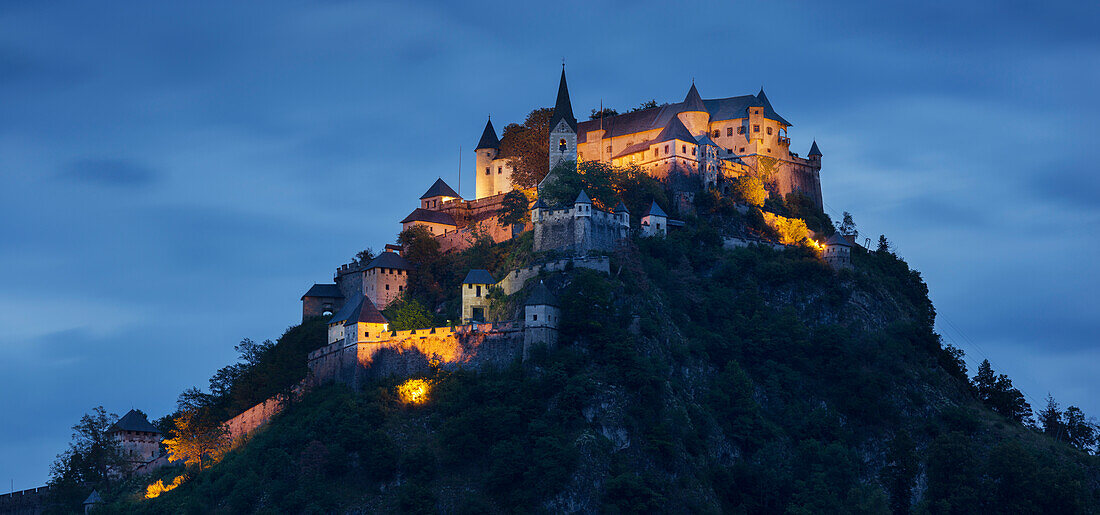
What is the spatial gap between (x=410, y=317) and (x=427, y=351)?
4.50 metres

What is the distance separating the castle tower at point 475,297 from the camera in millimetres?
86688

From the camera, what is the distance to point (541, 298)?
8044 centimetres

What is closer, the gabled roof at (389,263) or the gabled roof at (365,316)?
the gabled roof at (365,316)

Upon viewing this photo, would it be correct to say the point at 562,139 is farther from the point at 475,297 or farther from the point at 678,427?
the point at 678,427

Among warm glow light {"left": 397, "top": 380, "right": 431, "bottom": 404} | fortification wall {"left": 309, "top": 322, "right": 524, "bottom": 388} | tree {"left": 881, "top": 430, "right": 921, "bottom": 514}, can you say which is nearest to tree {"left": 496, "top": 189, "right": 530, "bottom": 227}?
fortification wall {"left": 309, "top": 322, "right": 524, "bottom": 388}

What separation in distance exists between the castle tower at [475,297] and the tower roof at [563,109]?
19343 mm

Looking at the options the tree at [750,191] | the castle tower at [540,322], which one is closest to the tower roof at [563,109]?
the tree at [750,191]

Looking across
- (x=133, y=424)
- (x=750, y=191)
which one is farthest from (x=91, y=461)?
(x=750, y=191)

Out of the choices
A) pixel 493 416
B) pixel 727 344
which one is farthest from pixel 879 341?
pixel 493 416

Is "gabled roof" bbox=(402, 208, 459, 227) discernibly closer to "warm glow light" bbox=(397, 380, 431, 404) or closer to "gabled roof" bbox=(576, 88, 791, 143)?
"gabled roof" bbox=(576, 88, 791, 143)

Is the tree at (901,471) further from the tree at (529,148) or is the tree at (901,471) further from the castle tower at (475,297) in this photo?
the tree at (529,148)

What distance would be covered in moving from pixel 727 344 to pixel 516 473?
64.0 ft

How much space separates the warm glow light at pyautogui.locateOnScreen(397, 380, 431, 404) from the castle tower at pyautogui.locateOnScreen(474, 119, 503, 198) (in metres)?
30.3

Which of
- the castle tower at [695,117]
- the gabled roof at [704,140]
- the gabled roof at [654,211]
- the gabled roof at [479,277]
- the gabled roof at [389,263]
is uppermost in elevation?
the castle tower at [695,117]
